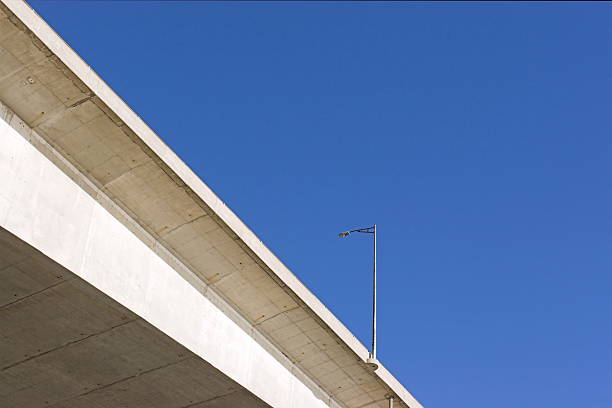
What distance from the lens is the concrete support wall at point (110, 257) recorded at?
46.2 feet

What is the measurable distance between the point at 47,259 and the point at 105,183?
8.35 feet

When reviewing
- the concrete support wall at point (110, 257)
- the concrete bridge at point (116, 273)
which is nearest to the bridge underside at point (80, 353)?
the concrete bridge at point (116, 273)

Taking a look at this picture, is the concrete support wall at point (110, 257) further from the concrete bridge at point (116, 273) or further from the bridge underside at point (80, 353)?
the bridge underside at point (80, 353)

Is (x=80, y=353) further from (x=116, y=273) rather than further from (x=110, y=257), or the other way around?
(x=110, y=257)

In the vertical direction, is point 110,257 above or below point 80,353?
above

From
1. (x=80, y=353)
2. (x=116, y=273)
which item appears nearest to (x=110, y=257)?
(x=116, y=273)

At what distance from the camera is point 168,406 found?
18.9 m

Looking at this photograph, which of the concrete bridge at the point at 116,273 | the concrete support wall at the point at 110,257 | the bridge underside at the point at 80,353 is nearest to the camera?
the concrete support wall at the point at 110,257

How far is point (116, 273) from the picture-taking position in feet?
50.7

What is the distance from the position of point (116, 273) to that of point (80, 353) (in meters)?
2.62

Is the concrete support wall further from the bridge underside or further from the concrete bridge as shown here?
the bridge underside

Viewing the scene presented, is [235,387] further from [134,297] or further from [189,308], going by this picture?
[134,297]

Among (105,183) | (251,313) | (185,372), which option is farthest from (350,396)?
(105,183)

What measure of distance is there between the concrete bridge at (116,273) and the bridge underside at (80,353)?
0.04 m
